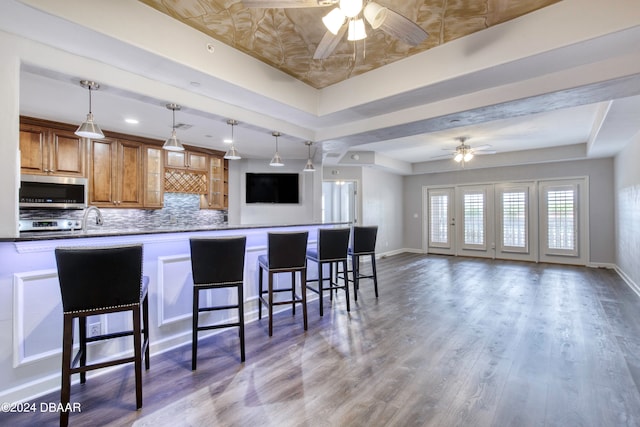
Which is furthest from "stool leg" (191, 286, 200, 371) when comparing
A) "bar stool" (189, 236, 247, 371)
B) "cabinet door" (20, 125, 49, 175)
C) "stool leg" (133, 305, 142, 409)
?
"cabinet door" (20, 125, 49, 175)

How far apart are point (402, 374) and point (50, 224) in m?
4.63

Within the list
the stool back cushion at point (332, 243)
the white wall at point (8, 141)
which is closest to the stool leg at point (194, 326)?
the white wall at point (8, 141)

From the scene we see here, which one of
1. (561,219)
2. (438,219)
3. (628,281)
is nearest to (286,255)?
(628,281)

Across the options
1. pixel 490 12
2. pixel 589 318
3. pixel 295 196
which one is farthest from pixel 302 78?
pixel 589 318

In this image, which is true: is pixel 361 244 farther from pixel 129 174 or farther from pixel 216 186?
pixel 129 174

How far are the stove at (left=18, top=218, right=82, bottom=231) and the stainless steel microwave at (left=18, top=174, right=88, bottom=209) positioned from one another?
19 centimetres

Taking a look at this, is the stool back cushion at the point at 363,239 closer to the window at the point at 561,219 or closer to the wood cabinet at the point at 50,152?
the wood cabinet at the point at 50,152

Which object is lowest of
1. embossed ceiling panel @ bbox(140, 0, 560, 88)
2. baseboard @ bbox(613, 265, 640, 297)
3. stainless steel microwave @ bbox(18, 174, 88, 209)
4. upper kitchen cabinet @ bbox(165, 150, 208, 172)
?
baseboard @ bbox(613, 265, 640, 297)

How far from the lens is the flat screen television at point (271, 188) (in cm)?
603

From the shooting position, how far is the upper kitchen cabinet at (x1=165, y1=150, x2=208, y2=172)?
16.5ft

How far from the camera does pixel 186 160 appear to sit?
5.20 metres

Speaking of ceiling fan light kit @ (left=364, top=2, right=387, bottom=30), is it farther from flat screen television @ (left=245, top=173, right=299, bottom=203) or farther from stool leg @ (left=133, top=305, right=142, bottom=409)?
flat screen television @ (left=245, top=173, right=299, bottom=203)

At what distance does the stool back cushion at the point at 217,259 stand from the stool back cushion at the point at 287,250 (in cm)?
Answer: 52

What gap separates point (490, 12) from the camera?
2.24m
